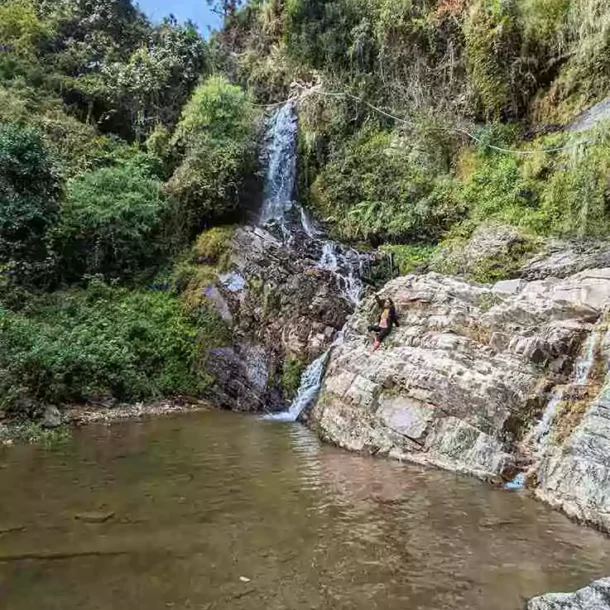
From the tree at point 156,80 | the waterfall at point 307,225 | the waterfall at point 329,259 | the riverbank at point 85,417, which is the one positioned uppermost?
the tree at point 156,80

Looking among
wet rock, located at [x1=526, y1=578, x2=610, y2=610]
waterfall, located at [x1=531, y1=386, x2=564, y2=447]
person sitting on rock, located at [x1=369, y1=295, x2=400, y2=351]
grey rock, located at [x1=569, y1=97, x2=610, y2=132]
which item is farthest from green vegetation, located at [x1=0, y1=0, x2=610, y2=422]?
wet rock, located at [x1=526, y1=578, x2=610, y2=610]

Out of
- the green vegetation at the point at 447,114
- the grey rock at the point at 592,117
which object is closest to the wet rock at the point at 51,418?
the green vegetation at the point at 447,114

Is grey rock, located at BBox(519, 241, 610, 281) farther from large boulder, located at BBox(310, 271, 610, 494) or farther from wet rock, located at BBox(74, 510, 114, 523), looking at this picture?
wet rock, located at BBox(74, 510, 114, 523)

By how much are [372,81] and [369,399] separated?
13220 millimetres

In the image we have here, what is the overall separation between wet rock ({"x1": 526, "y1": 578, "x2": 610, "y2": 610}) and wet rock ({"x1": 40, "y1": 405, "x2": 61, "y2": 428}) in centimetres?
915

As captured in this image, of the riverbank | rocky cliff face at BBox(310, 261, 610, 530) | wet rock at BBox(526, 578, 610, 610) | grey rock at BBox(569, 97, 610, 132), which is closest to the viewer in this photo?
wet rock at BBox(526, 578, 610, 610)

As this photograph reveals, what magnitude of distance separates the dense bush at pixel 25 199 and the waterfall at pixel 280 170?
21.2ft

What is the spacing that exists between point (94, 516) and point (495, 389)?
5.78m

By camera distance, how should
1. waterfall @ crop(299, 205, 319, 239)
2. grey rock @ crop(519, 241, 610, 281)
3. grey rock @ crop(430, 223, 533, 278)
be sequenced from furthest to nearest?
waterfall @ crop(299, 205, 319, 239) → grey rock @ crop(430, 223, 533, 278) → grey rock @ crop(519, 241, 610, 281)

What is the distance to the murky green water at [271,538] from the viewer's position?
4.55 m

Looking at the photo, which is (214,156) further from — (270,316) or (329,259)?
(270,316)

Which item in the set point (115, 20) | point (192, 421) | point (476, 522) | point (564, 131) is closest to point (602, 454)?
point (476, 522)

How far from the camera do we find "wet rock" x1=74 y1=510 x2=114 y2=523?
6059 millimetres

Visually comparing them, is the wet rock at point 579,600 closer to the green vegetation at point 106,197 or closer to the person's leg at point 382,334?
the person's leg at point 382,334
